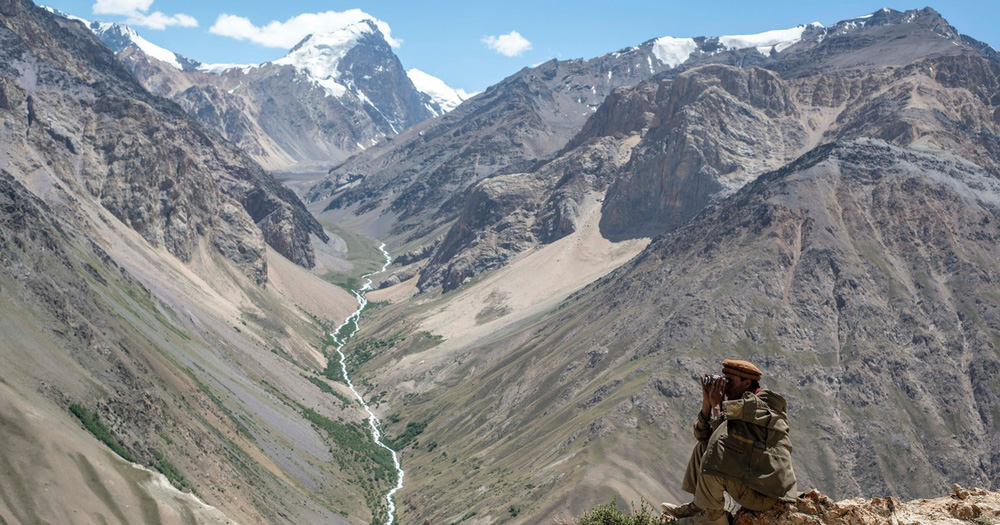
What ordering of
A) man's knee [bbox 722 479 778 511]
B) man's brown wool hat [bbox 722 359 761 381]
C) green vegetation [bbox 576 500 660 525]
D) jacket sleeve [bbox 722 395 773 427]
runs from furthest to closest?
green vegetation [bbox 576 500 660 525] < man's brown wool hat [bbox 722 359 761 381] < man's knee [bbox 722 479 778 511] < jacket sleeve [bbox 722 395 773 427]

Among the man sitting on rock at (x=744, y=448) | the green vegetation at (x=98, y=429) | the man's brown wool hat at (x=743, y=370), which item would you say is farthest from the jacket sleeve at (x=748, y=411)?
the green vegetation at (x=98, y=429)

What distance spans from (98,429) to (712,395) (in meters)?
82.1

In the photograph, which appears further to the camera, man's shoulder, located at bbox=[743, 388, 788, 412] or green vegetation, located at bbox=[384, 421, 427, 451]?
green vegetation, located at bbox=[384, 421, 427, 451]

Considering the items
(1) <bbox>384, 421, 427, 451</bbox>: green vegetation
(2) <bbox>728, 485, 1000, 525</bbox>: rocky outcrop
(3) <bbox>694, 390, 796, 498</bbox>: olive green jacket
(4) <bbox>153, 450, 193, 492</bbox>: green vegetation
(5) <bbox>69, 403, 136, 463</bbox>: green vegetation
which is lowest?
(1) <bbox>384, 421, 427, 451</bbox>: green vegetation

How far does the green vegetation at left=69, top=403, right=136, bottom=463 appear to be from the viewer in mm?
84938

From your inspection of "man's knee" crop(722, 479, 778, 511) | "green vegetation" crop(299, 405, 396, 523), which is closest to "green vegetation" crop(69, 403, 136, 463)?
"green vegetation" crop(299, 405, 396, 523)

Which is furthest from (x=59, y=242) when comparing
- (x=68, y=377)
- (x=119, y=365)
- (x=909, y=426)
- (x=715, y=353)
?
(x=909, y=426)

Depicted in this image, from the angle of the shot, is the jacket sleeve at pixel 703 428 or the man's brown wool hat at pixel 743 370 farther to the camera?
the jacket sleeve at pixel 703 428

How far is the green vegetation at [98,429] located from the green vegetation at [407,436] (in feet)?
258

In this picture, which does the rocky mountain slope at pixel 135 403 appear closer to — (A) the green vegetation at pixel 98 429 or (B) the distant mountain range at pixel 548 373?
(A) the green vegetation at pixel 98 429

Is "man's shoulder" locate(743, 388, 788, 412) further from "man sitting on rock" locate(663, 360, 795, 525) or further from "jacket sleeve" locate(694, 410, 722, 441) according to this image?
"jacket sleeve" locate(694, 410, 722, 441)

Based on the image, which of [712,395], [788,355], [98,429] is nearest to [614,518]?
[712,395]

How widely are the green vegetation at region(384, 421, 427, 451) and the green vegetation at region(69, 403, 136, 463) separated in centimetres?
7876

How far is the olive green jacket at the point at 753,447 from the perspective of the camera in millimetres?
15727
